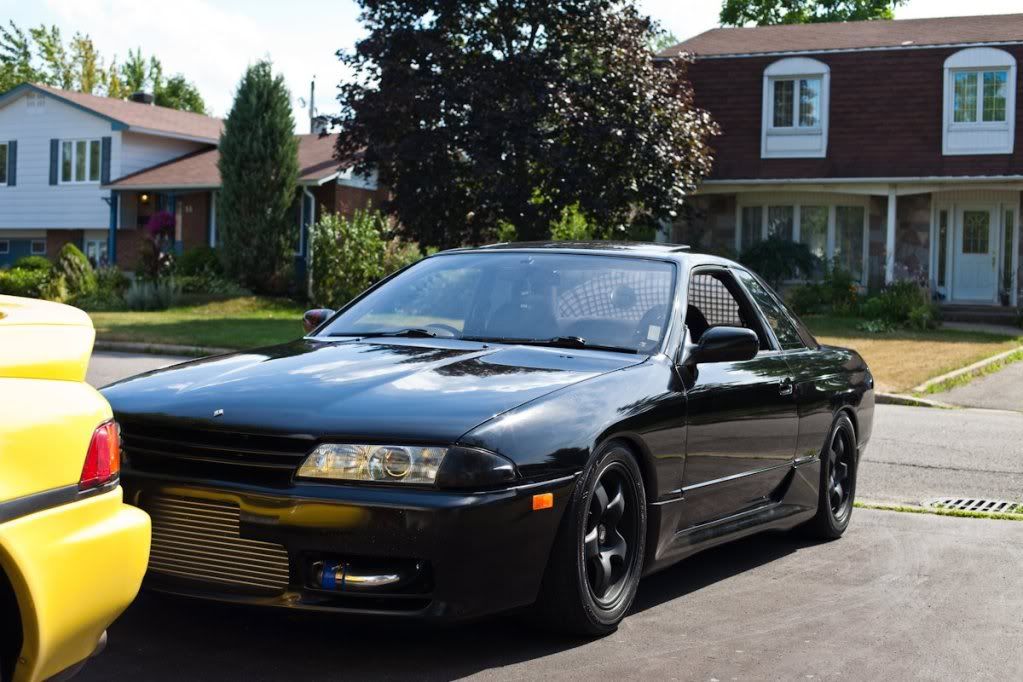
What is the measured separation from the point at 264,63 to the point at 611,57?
12.6 metres

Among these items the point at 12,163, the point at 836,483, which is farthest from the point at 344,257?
the point at 836,483

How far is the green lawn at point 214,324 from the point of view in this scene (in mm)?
20438

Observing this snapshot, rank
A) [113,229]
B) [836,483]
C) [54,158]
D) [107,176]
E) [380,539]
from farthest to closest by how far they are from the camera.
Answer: [54,158], [107,176], [113,229], [836,483], [380,539]

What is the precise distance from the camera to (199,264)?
113 ft

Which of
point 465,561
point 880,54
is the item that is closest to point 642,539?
point 465,561

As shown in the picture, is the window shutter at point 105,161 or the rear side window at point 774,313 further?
the window shutter at point 105,161

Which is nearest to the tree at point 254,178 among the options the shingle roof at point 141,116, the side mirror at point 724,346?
the shingle roof at point 141,116

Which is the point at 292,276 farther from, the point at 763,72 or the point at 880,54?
the point at 880,54

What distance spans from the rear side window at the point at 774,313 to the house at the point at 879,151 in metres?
22.5

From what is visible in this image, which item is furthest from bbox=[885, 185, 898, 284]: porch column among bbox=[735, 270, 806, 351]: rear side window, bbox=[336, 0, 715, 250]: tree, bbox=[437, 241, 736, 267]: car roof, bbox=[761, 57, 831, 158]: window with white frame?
bbox=[437, 241, 736, 267]: car roof

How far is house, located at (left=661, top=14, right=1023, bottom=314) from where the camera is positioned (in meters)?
29.4

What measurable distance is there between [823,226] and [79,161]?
23.4m

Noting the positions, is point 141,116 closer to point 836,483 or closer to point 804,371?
point 836,483

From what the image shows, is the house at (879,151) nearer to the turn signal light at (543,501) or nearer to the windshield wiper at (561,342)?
the windshield wiper at (561,342)
